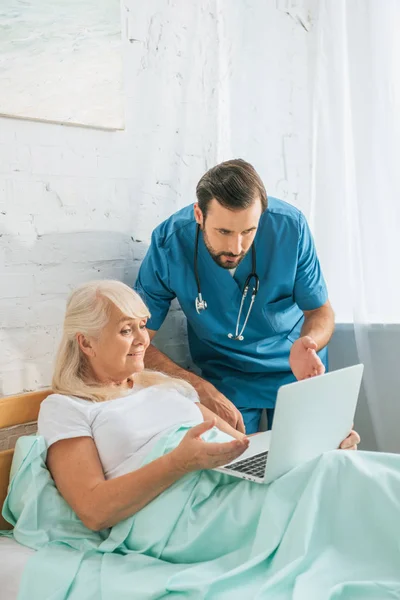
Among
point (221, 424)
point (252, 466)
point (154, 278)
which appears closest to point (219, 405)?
point (221, 424)

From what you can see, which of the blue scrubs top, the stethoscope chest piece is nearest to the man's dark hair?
the blue scrubs top

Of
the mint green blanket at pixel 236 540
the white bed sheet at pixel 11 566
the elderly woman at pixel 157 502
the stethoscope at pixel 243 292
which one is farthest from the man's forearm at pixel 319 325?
the white bed sheet at pixel 11 566

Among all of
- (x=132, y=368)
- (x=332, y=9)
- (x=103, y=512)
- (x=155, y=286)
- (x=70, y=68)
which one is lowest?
(x=103, y=512)

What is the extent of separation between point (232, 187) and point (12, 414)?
31.9 inches

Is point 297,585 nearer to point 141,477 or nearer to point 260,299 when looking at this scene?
point 141,477

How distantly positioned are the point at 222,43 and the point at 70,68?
0.70 m

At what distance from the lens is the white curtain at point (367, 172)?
2463mm

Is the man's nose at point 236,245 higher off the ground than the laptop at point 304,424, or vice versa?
the man's nose at point 236,245

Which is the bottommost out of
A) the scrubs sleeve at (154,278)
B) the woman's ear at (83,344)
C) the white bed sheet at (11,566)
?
the white bed sheet at (11,566)

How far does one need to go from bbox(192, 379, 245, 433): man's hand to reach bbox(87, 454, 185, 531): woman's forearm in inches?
21.5

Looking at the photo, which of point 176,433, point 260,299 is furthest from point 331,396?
point 260,299

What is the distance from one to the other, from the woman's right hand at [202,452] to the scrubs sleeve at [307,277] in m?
0.91

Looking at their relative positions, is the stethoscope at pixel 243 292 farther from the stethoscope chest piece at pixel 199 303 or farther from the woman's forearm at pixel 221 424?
the woman's forearm at pixel 221 424

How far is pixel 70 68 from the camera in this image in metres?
1.97
